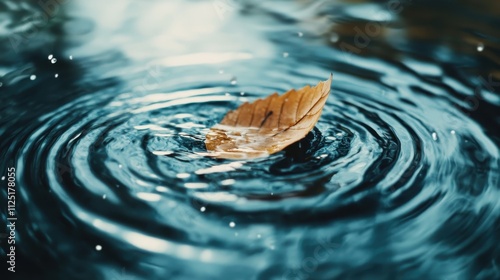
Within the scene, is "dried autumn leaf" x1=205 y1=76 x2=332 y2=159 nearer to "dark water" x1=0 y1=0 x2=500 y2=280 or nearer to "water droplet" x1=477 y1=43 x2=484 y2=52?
"dark water" x1=0 y1=0 x2=500 y2=280

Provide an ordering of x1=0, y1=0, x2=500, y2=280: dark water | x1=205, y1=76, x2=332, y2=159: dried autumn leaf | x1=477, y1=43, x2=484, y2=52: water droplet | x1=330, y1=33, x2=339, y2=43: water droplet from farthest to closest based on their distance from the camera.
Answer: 1. x1=330, y1=33, x2=339, y2=43: water droplet
2. x1=477, y1=43, x2=484, y2=52: water droplet
3. x1=205, y1=76, x2=332, y2=159: dried autumn leaf
4. x1=0, y1=0, x2=500, y2=280: dark water

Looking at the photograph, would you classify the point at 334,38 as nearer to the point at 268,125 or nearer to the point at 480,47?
the point at 480,47

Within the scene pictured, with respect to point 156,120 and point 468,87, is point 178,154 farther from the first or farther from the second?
point 468,87

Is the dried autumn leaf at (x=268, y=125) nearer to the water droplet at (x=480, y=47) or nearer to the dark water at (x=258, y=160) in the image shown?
the dark water at (x=258, y=160)

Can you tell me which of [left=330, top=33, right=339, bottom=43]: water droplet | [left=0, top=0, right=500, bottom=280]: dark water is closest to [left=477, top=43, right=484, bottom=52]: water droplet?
[left=0, top=0, right=500, bottom=280]: dark water

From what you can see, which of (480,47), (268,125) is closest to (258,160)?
(268,125)

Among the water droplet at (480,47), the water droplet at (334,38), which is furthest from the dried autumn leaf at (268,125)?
the water droplet at (480,47)

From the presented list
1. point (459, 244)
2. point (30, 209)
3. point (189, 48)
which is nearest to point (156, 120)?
point (30, 209)
